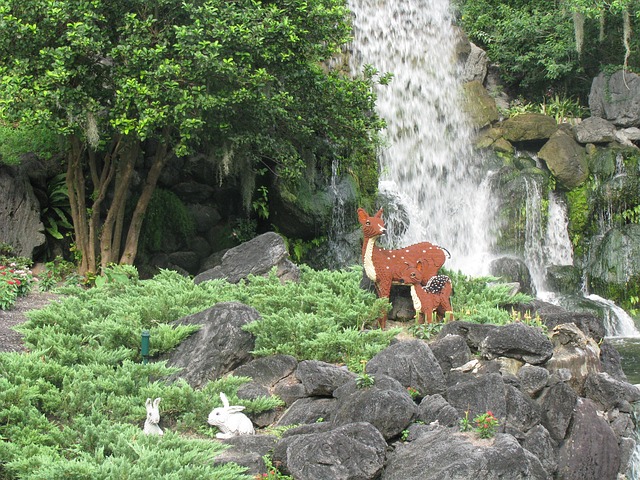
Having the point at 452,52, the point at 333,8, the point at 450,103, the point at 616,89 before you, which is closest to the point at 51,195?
the point at 333,8

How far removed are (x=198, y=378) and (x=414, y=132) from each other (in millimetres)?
13274

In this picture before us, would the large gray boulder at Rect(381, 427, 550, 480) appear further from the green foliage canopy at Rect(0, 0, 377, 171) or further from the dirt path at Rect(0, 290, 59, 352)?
the green foliage canopy at Rect(0, 0, 377, 171)

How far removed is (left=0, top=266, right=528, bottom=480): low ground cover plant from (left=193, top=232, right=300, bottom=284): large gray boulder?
20 cm

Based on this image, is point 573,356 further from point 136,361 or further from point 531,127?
point 531,127

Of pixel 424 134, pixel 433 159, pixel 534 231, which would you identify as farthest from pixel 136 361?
pixel 424 134

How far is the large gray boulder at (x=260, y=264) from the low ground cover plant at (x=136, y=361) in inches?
8.0

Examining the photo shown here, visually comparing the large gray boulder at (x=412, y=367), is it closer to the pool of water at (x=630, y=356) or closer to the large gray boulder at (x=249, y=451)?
the large gray boulder at (x=249, y=451)

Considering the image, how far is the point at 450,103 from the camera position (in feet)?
68.2

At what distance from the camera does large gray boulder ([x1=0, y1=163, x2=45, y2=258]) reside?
13961 millimetres

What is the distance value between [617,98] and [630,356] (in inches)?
366

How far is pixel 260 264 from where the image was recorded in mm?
11008

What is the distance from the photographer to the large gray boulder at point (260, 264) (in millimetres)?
10945

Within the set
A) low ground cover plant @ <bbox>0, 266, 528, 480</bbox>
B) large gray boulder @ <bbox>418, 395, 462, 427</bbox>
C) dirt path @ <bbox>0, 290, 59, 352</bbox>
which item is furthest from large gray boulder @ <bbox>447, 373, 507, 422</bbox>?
dirt path @ <bbox>0, 290, 59, 352</bbox>

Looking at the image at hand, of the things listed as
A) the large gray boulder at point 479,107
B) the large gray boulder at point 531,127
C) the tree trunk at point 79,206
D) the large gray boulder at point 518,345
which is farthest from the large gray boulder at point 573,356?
the large gray boulder at point 479,107
